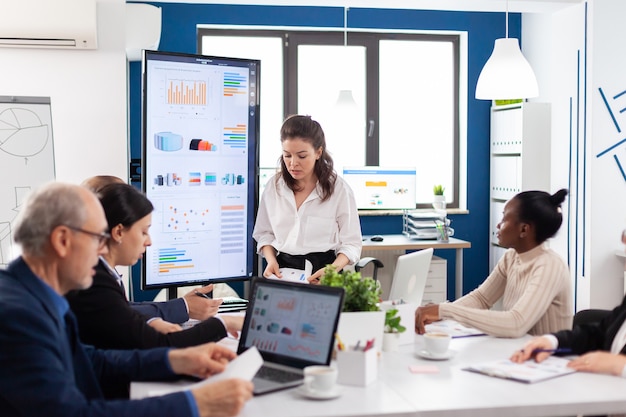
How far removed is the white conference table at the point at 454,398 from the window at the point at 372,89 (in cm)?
446

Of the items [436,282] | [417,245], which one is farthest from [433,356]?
[436,282]

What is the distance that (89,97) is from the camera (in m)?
4.21

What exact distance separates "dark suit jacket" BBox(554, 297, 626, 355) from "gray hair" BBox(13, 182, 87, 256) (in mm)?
1508

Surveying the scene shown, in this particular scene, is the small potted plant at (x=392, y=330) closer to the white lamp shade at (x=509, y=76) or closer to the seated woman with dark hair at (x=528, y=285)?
the seated woman with dark hair at (x=528, y=285)

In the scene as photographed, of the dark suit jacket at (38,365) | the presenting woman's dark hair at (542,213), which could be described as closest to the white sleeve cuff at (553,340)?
the presenting woman's dark hair at (542,213)

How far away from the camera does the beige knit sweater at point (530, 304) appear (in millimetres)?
2631

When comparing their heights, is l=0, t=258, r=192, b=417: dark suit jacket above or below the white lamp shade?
below

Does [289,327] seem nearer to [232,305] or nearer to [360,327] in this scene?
[360,327]

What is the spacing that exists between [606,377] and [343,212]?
175cm

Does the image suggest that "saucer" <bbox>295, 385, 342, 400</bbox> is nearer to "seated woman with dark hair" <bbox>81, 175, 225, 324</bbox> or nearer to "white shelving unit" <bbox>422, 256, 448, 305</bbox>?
"seated woman with dark hair" <bbox>81, 175, 225, 324</bbox>

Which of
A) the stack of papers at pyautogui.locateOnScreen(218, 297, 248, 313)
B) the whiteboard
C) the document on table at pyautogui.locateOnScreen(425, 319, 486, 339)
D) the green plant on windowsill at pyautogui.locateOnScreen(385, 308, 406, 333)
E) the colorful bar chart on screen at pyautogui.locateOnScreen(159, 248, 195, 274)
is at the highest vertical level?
the whiteboard

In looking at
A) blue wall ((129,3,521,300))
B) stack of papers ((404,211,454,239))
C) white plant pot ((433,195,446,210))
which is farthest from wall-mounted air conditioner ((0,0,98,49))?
white plant pot ((433,195,446,210))

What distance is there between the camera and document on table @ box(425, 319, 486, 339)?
2688 mm

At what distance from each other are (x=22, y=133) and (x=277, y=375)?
252 centimetres
